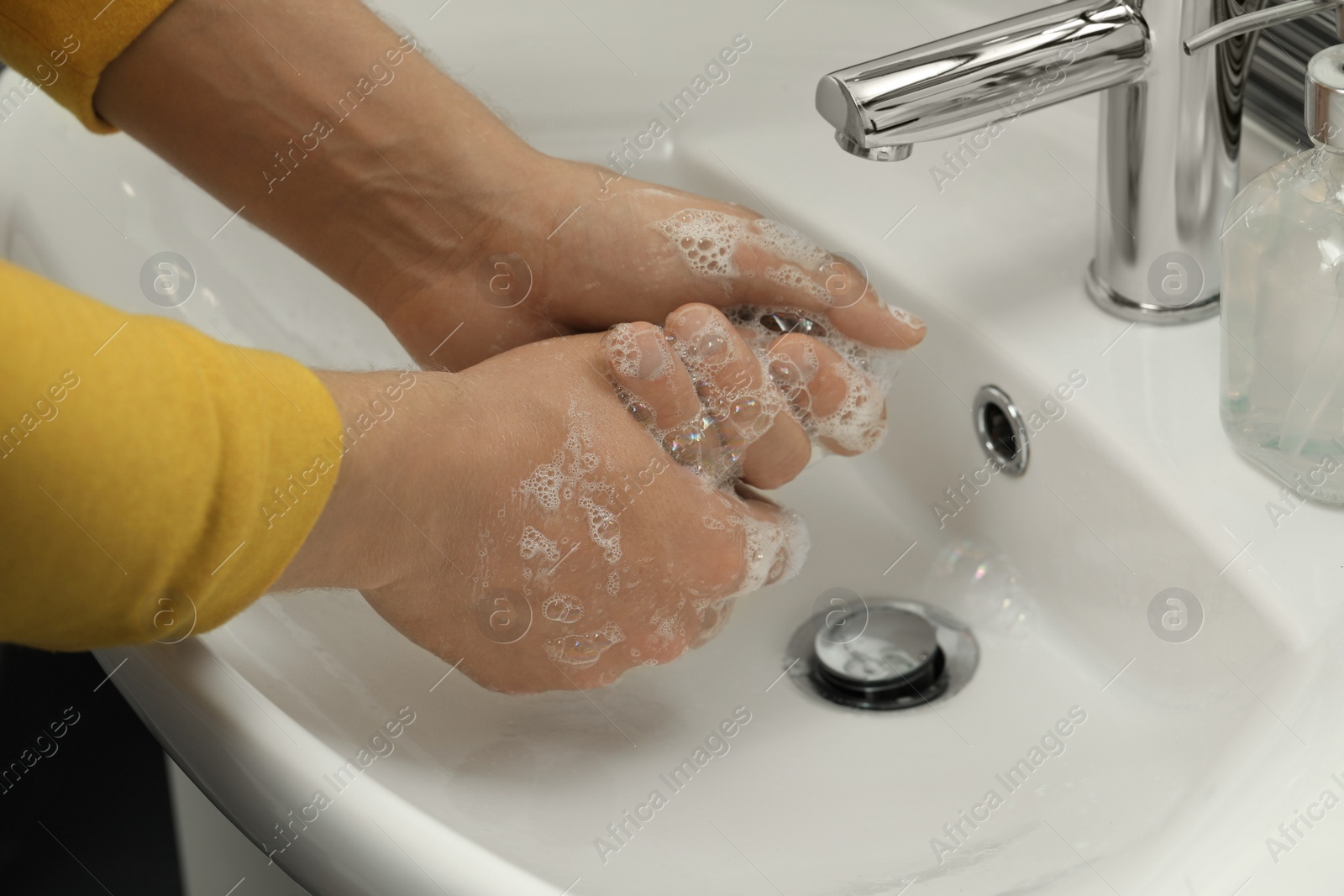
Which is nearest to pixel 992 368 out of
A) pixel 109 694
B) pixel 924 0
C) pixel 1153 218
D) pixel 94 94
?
pixel 1153 218

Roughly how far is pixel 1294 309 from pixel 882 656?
236 millimetres

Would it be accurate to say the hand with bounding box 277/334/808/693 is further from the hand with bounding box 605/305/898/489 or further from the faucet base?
the faucet base

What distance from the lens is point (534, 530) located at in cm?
48

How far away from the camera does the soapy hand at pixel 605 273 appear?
0.57 meters

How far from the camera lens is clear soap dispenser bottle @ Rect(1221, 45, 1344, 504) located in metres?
0.42

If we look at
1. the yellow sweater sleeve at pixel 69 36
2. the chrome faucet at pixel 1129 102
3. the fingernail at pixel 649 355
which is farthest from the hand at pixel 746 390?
the yellow sweater sleeve at pixel 69 36

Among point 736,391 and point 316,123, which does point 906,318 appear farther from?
point 316,123

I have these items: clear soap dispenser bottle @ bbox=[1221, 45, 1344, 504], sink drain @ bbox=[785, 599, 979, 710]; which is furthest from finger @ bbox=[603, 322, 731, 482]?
clear soap dispenser bottle @ bbox=[1221, 45, 1344, 504]

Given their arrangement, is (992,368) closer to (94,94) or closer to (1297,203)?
(1297,203)

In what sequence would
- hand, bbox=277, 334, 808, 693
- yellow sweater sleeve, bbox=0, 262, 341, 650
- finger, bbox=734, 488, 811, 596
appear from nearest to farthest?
yellow sweater sleeve, bbox=0, 262, 341, 650
hand, bbox=277, 334, 808, 693
finger, bbox=734, 488, 811, 596

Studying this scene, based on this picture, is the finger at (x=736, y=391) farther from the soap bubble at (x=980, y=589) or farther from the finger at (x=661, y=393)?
the soap bubble at (x=980, y=589)

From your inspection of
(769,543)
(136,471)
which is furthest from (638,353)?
(136,471)

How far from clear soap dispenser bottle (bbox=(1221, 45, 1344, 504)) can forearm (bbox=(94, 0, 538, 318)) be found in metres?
0.33

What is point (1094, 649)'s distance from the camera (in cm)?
55
